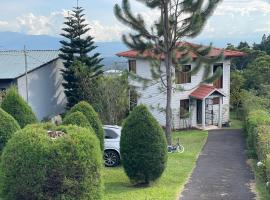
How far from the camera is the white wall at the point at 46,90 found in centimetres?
3106

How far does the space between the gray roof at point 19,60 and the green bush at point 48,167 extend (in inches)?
855

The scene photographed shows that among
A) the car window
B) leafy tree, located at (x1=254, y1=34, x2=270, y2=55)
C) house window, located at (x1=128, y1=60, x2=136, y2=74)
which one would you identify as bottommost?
the car window

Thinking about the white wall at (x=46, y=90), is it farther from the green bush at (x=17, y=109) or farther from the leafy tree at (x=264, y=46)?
the leafy tree at (x=264, y=46)

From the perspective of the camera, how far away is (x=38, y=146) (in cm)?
774

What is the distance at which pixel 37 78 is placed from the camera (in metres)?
31.7

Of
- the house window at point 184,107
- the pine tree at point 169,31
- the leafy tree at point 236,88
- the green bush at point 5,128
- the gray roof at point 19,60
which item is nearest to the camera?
the green bush at point 5,128

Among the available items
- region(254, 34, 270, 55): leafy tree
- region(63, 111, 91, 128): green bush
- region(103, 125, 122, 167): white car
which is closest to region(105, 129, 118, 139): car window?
region(103, 125, 122, 167): white car

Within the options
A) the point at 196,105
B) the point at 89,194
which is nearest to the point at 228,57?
the point at 196,105

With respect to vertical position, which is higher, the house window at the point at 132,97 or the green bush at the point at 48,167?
the green bush at the point at 48,167

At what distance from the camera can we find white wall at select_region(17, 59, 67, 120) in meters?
31.1

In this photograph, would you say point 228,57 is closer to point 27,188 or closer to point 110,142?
point 110,142

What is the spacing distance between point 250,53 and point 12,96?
112 feet

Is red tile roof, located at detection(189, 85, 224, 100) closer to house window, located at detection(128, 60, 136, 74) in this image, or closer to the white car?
house window, located at detection(128, 60, 136, 74)

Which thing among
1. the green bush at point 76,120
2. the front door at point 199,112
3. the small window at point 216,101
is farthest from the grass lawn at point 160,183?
the small window at point 216,101
